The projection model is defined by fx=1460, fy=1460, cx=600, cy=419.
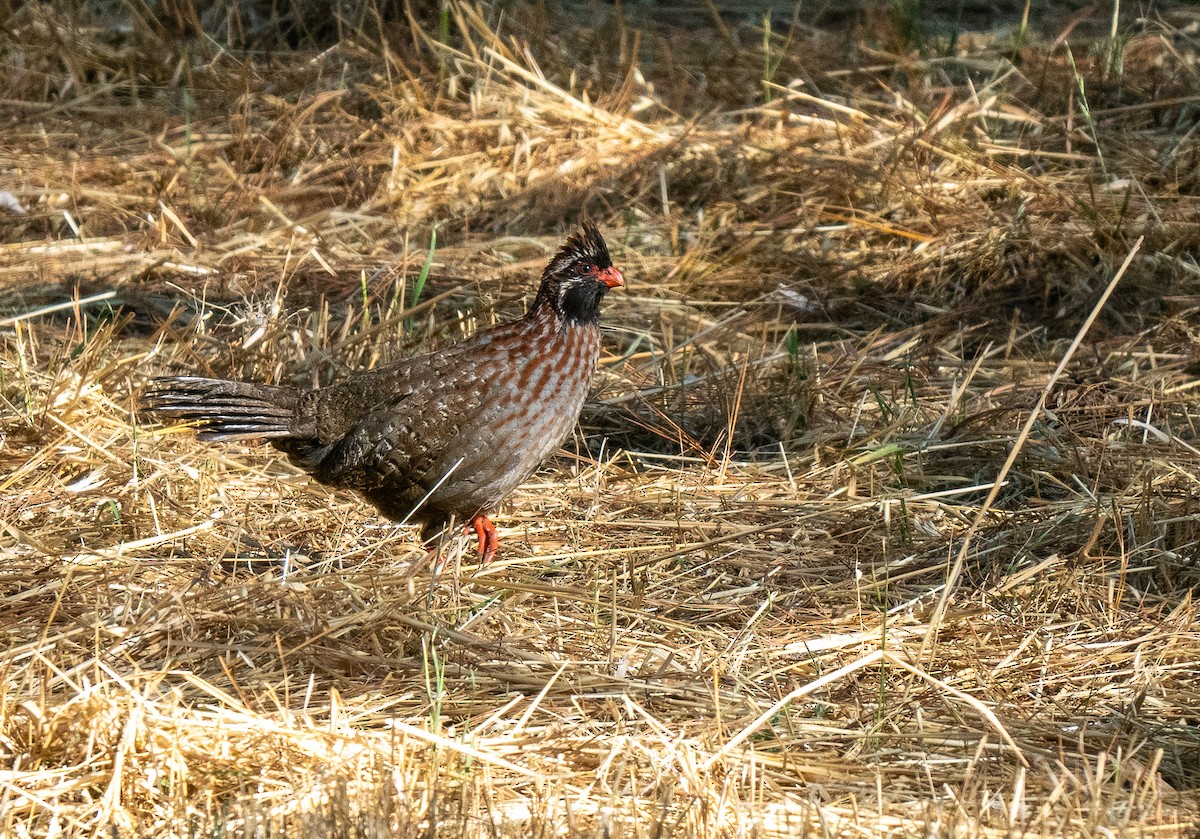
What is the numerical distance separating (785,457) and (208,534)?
203cm

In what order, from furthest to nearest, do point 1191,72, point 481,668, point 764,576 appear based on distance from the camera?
point 1191,72
point 764,576
point 481,668

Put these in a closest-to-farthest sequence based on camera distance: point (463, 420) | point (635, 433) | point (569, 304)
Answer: point (463, 420), point (569, 304), point (635, 433)

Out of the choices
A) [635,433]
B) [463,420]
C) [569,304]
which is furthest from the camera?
[635,433]

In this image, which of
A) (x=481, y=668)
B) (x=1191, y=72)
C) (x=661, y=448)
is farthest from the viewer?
(x=1191, y=72)

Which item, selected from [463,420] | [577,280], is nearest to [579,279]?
[577,280]

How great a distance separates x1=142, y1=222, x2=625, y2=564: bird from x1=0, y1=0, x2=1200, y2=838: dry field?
19cm

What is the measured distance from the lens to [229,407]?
4996 mm

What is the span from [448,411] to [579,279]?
0.65 m

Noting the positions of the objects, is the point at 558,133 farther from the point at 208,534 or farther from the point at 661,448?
the point at 208,534

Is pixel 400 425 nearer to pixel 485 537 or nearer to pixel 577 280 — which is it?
pixel 485 537

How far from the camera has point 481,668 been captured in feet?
12.2

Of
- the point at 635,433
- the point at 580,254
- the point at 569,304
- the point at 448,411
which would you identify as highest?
the point at 580,254

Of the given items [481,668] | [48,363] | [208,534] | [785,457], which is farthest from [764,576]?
[48,363]

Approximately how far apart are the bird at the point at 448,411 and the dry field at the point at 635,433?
189 mm
